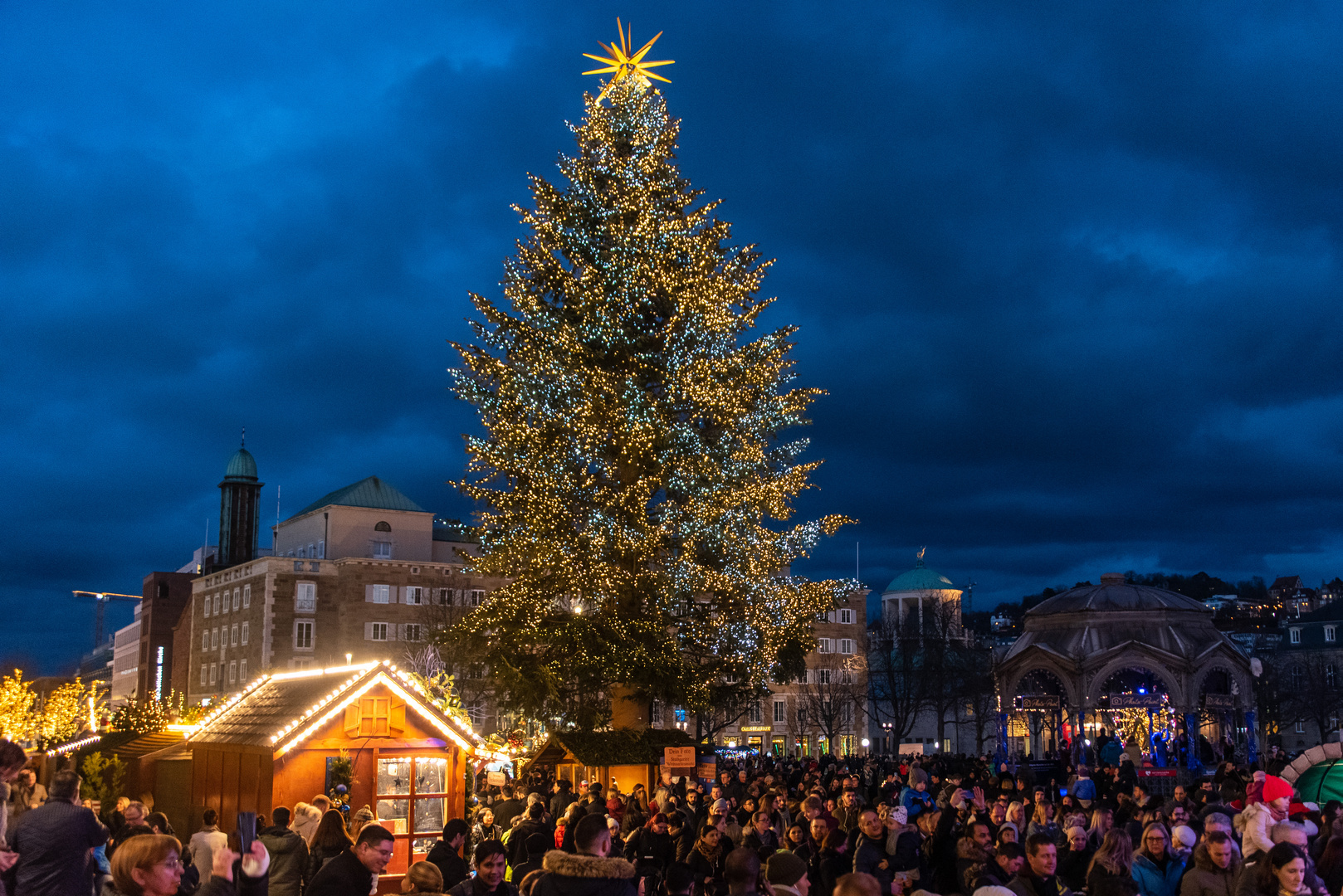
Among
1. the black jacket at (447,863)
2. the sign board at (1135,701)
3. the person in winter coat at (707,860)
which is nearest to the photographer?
the black jacket at (447,863)

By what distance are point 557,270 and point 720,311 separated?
14.4ft

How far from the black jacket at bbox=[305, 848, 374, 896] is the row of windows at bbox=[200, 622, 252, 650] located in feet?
232

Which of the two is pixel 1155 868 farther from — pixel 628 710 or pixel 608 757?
pixel 628 710

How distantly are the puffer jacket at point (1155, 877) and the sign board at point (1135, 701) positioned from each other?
1306 inches

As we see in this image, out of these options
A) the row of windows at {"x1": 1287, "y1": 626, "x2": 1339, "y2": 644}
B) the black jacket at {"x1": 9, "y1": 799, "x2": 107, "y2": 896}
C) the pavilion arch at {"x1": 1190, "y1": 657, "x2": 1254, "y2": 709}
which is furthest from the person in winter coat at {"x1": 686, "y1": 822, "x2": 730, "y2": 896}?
the row of windows at {"x1": 1287, "y1": 626, "x2": 1339, "y2": 644}

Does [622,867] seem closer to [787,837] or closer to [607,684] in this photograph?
[787,837]

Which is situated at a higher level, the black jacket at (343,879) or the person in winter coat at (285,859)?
the black jacket at (343,879)

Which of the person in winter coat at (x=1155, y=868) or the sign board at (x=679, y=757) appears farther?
the sign board at (x=679, y=757)

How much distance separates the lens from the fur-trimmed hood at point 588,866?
7.51 metres

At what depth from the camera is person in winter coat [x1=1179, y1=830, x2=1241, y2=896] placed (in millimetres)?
8680

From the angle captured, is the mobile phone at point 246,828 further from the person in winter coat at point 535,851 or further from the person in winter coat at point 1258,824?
the person in winter coat at point 1258,824

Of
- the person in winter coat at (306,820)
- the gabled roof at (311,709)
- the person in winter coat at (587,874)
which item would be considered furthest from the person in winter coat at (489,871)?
the gabled roof at (311,709)

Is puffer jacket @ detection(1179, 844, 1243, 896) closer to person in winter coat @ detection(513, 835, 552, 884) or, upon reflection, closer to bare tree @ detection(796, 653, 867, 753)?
person in winter coat @ detection(513, 835, 552, 884)

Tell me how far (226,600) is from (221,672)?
471cm
